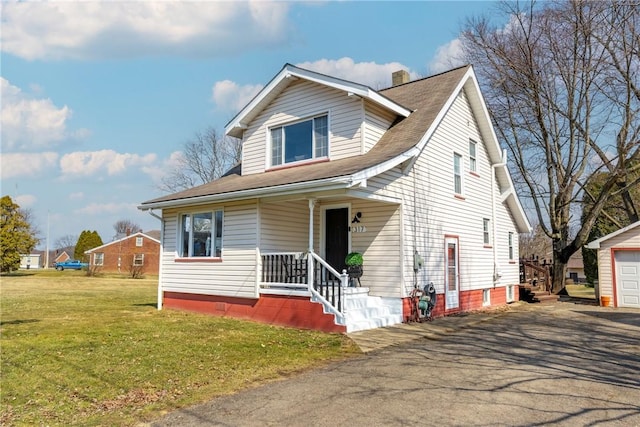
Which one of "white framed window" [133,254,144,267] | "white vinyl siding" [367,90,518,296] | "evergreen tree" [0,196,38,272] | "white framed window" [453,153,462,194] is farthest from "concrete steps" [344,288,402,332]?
"white framed window" [133,254,144,267]

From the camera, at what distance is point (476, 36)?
24.2 m

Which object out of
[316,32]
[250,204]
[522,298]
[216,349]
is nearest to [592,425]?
[216,349]

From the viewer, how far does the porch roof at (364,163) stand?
10.4 m

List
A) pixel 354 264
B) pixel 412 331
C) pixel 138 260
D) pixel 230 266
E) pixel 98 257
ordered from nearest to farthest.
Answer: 1. pixel 412 331
2. pixel 354 264
3. pixel 230 266
4. pixel 138 260
5. pixel 98 257

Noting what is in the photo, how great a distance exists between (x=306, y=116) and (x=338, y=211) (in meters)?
3.03

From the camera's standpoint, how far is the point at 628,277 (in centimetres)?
1666

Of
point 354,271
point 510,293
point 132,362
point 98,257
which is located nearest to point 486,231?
point 510,293

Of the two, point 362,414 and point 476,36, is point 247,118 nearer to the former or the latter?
point 362,414

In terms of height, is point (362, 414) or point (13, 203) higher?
point (13, 203)

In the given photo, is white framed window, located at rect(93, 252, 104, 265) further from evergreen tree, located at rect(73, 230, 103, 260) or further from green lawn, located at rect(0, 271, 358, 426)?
green lawn, located at rect(0, 271, 358, 426)

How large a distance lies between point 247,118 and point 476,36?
50.5 feet

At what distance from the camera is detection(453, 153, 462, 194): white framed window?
14.9m

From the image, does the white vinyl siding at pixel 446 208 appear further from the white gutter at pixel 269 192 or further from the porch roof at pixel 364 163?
the white gutter at pixel 269 192

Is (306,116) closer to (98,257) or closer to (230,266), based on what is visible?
(230,266)
